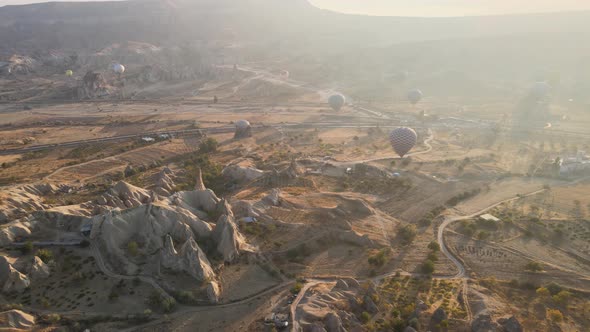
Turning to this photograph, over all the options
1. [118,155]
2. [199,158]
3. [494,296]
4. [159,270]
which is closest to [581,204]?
[494,296]

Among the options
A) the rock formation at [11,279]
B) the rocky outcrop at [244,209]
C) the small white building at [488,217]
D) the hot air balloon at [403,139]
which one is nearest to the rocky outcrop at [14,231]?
the rock formation at [11,279]

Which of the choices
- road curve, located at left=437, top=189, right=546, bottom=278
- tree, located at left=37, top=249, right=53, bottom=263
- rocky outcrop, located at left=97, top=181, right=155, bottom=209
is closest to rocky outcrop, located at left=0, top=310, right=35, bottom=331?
tree, located at left=37, top=249, right=53, bottom=263

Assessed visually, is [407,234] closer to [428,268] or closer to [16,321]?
[428,268]

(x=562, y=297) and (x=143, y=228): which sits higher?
(x=143, y=228)

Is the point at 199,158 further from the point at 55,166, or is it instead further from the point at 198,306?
the point at 198,306

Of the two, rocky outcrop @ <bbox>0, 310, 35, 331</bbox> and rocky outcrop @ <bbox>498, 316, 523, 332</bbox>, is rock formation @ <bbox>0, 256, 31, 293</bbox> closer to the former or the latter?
rocky outcrop @ <bbox>0, 310, 35, 331</bbox>

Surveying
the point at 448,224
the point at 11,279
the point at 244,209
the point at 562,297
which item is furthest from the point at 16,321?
the point at 562,297
